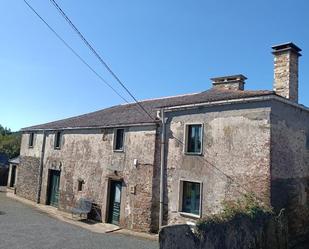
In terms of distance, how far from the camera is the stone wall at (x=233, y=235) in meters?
8.20

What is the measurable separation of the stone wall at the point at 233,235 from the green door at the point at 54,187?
1637 centimetres

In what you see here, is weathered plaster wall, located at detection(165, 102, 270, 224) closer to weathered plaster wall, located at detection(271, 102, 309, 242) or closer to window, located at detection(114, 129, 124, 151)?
weathered plaster wall, located at detection(271, 102, 309, 242)

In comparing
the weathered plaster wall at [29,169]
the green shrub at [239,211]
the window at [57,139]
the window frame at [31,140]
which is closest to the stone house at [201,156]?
the green shrub at [239,211]

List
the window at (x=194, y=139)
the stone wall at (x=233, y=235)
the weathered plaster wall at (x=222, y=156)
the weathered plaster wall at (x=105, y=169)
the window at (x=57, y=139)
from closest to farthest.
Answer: the stone wall at (x=233, y=235), the weathered plaster wall at (x=222, y=156), the window at (x=194, y=139), the weathered plaster wall at (x=105, y=169), the window at (x=57, y=139)

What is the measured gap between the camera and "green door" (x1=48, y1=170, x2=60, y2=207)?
24.3 metres

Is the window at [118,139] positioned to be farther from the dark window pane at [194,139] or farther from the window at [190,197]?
the window at [190,197]

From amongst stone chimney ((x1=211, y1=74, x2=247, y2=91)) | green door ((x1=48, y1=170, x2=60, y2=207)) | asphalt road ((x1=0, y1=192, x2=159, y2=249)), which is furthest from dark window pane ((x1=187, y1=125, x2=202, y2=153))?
green door ((x1=48, y1=170, x2=60, y2=207))

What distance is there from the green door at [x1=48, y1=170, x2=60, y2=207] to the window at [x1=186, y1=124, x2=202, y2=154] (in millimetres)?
12182

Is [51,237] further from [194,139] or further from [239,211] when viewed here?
[239,211]

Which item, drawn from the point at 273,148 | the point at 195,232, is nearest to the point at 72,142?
the point at 273,148

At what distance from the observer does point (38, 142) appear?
27.2m

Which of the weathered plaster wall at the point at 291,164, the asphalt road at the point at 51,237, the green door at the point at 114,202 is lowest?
the asphalt road at the point at 51,237

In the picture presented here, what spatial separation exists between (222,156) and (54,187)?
1475cm

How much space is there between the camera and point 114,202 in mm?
18938
